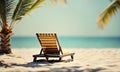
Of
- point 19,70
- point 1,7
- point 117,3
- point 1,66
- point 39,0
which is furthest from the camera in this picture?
point 39,0

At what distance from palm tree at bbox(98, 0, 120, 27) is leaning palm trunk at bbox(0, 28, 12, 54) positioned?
320cm

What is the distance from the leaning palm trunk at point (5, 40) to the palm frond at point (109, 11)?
10.5 feet

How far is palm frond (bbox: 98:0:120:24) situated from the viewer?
450 inches

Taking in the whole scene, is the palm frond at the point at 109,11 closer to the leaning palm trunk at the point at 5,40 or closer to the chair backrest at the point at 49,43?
the chair backrest at the point at 49,43

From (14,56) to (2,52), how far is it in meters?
0.53

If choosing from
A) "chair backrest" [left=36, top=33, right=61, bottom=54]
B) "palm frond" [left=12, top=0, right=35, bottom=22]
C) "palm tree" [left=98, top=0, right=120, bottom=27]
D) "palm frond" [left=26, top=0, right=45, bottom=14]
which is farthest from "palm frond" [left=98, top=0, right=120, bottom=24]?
"palm frond" [left=12, top=0, right=35, bottom=22]

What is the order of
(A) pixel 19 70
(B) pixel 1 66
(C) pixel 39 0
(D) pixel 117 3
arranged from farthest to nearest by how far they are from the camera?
1. (C) pixel 39 0
2. (D) pixel 117 3
3. (B) pixel 1 66
4. (A) pixel 19 70

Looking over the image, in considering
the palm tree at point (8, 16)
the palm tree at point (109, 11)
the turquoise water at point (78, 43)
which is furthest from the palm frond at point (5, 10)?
the turquoise water at point (78, 43)

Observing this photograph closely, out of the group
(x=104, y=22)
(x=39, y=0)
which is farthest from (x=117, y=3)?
(x=39, y=0)

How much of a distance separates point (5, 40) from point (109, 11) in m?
3.76

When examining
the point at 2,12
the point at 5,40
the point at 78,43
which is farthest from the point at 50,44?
the point at 78,43

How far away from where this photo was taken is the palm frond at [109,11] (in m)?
11.4

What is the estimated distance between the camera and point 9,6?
490 inches

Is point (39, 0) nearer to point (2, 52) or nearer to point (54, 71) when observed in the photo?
point (2, 52)
